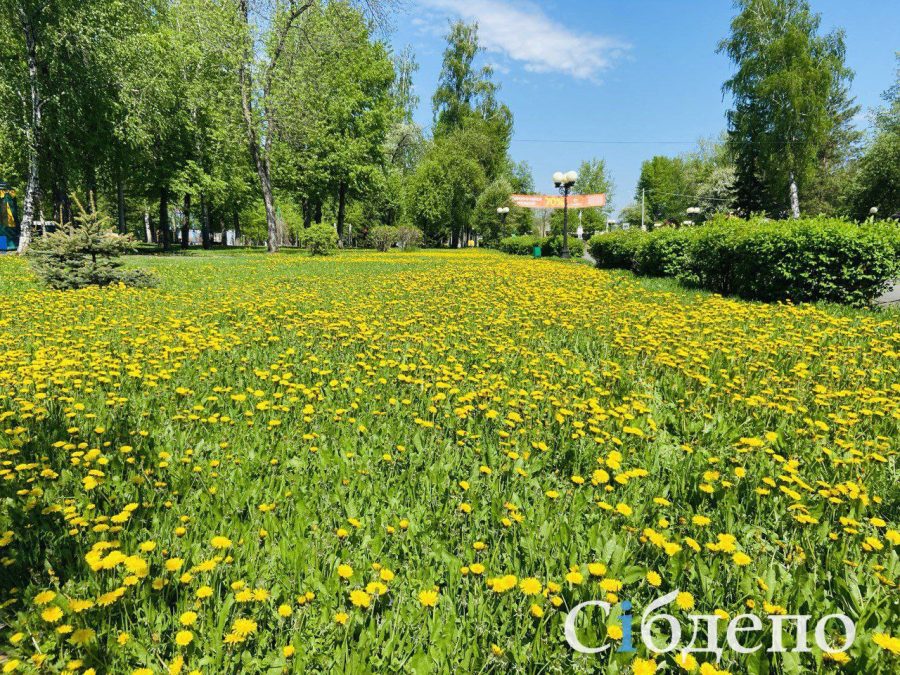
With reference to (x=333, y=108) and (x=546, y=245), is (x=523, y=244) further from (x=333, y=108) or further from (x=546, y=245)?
(x=333, y=108)

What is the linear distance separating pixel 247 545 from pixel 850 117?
66.9 meters

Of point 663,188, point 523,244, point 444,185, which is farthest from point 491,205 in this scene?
point 663,188

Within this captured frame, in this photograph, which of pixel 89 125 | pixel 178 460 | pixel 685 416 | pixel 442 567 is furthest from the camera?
pixel 89 125

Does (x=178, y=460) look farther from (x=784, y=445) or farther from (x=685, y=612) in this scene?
(x=784, y=445)

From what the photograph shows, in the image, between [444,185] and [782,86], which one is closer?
[782,86]

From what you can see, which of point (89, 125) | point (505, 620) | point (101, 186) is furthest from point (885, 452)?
point (101, 186)

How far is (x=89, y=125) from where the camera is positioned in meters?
21.5

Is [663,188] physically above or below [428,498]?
above

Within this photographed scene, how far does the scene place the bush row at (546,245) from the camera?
2827cm

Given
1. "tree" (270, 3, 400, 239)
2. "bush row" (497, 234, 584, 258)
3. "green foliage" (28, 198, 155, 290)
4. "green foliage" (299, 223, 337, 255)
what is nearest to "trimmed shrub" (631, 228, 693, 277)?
"bush row" (497, 234, 584, 258)

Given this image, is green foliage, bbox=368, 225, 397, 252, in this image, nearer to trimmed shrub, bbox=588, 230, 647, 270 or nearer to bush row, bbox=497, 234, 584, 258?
bush row, bbox=497, 234, 584, 258

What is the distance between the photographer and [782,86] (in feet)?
93.2

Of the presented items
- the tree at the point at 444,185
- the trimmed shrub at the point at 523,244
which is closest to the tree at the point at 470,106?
the tree at the point at 444,185

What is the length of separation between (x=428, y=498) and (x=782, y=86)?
35.8m
